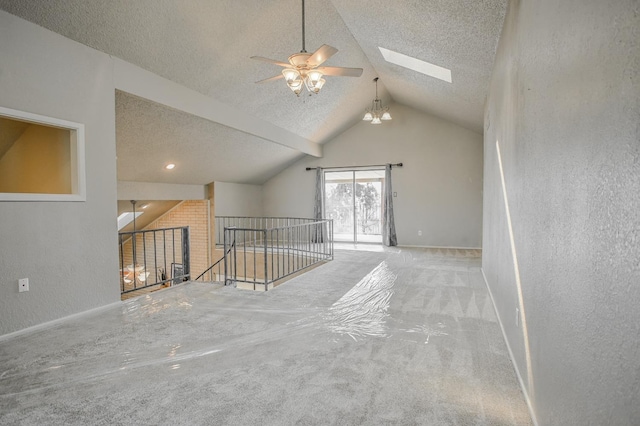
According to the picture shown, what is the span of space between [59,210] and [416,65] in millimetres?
5163

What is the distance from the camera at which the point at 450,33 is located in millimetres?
3912

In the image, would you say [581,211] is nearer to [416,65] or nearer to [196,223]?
[416,65]

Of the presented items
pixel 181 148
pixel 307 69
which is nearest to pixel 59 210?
pixel 307 69

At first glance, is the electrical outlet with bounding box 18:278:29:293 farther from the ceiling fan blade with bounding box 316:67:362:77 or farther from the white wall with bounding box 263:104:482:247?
the white wall with bounding box 263:104:482:247

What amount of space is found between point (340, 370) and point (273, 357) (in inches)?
21.6

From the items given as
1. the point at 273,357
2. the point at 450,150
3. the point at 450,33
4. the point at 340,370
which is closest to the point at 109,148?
the point at 273,357

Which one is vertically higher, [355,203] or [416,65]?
[416,65]

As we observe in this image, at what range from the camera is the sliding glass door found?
32.3ft

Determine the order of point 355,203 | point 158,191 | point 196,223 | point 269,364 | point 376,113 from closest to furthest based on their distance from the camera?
1. point 269,364
2. point 158,191
3. point 376,113
4. point 196,223
5. point 355,203

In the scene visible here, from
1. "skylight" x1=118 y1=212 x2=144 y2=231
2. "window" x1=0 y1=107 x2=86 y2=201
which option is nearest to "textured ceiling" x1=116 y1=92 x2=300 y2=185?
"window" x1=0 y1=107 x2=86 y2=201

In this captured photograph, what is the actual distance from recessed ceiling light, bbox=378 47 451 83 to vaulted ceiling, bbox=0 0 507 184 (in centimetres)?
17

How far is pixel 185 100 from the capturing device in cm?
516

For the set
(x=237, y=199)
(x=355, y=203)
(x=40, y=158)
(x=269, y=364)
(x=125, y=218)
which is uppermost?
(x=40, y=158)

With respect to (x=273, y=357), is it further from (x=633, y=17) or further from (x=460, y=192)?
(x=460, y=192)
